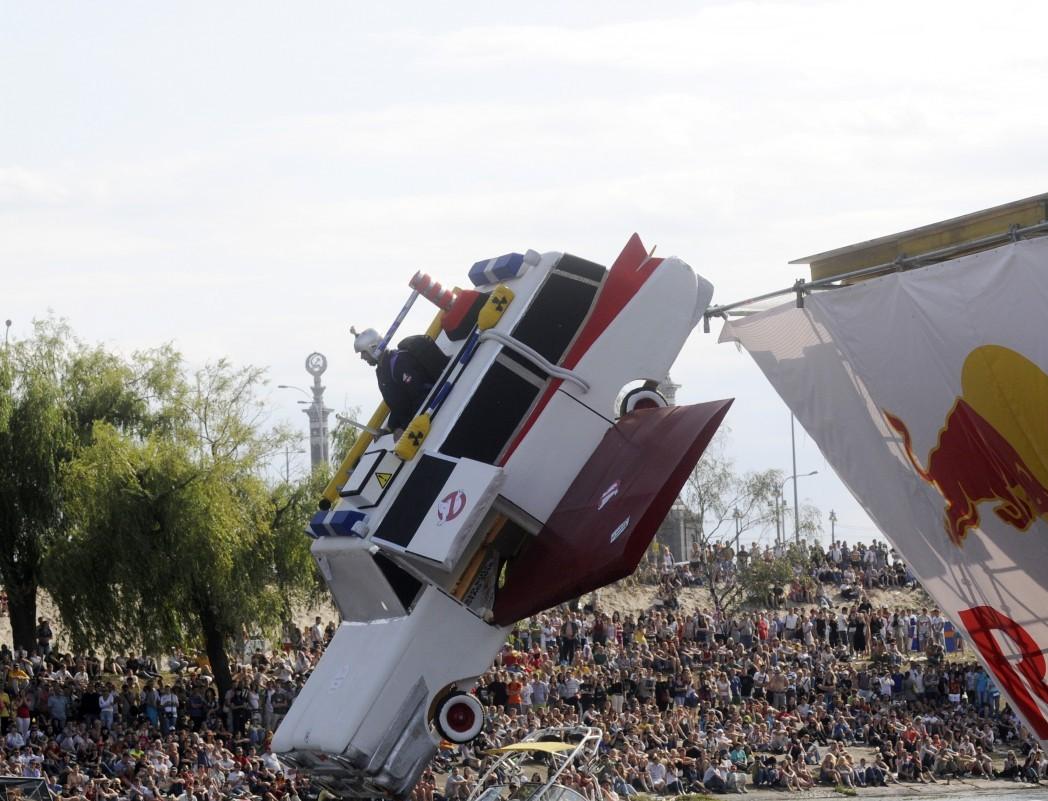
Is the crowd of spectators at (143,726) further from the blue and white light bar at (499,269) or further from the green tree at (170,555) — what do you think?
the blue and white light bar at (499,269)

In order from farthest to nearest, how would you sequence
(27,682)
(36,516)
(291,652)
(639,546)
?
(36,516)
(291,652)
(27,682)
(639,546)

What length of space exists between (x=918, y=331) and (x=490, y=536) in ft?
15.3

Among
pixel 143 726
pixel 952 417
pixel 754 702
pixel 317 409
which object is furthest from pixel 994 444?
pixel 317 409

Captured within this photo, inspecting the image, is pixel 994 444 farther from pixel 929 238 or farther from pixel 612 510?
pixel 612 510

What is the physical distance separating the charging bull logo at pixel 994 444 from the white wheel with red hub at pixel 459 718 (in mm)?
5548

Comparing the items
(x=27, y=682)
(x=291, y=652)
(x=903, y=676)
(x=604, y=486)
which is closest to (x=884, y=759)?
(x=903, y=676)

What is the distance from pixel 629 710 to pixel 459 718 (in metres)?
17.1

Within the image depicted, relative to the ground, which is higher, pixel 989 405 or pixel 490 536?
pixel 989 405

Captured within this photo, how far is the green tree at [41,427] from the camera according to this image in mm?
36312

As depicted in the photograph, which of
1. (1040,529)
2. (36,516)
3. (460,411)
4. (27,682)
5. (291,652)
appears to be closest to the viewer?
(460,411)

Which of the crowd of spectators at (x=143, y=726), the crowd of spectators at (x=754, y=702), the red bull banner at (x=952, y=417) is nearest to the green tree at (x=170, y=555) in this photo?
the crowd of spectators at (x=143, y=726)

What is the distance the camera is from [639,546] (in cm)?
1468

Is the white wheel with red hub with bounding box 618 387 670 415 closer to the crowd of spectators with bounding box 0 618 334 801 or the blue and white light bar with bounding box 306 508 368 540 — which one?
the blue and white light bar with bounding box 306 508 368 540

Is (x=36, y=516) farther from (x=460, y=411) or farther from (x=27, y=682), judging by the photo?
(x=460, y=411)
